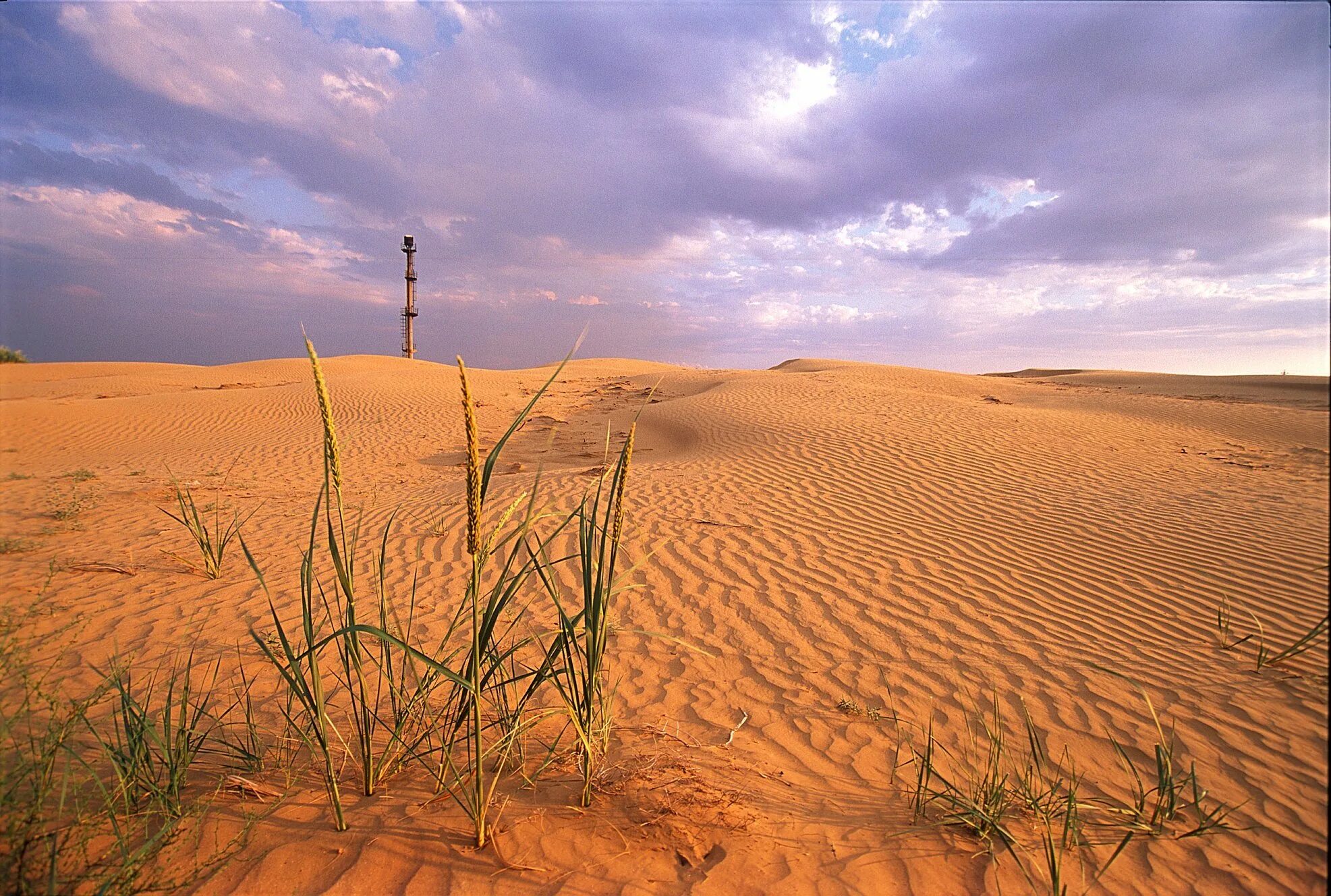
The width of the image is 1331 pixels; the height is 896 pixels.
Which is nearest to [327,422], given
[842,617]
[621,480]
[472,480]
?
[472,480]

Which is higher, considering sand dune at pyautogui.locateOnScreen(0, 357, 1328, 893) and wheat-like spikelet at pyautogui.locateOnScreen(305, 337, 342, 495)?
wheat-like spikelet at pyautogui.locateOnScreen(305, 337, 342, 495)

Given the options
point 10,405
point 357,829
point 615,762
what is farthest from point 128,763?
point 10,405

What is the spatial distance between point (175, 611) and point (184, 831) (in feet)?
11.3

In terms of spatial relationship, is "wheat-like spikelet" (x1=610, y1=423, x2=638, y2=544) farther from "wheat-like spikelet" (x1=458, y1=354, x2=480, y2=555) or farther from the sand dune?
the sand dune

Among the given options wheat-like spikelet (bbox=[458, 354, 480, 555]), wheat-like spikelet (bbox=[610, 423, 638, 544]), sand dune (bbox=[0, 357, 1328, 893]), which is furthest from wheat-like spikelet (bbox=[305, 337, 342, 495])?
sand dune (bbox=[0, 357, 1328, 893])

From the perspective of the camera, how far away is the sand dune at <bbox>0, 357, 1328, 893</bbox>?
2152mm

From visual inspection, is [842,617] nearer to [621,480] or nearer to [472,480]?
[621,480]

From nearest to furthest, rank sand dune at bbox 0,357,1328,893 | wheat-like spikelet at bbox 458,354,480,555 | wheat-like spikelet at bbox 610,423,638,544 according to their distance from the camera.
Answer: wheat-like spikelet at bbox 458,354,480,555 → wheat-like spikelet at bbox 610,423,638,544 → sand dune at bbox 0,357,1328,893

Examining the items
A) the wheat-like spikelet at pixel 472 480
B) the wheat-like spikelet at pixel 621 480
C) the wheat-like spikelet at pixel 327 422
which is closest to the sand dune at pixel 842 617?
the wheat-like spikelet at pixel 621 480

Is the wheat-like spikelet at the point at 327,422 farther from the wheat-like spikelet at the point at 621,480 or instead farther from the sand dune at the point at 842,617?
the sand dune at the point at 842,617

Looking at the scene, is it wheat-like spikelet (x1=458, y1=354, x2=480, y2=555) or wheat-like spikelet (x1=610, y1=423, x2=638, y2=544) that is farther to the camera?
wheat-like spikelet (x1=610, y1=423, x2=638, y2=544)

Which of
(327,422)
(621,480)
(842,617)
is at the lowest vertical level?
(842,617)

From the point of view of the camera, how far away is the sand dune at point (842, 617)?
2152 mm

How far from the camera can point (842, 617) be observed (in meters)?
4.85
